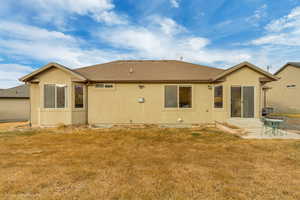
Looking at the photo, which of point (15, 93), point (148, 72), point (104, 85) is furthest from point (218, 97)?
point (15, 93)

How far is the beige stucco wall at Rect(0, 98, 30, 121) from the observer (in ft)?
42.8

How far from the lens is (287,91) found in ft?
42.9

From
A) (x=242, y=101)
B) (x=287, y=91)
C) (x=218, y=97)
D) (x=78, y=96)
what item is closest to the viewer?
(x=242, y=101)

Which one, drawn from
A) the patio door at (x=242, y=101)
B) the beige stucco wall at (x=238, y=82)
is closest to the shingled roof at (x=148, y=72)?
the beige stucco wall at (x=238, y=82)

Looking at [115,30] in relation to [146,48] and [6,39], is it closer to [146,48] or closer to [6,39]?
[146,48]

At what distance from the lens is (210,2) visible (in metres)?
11.5

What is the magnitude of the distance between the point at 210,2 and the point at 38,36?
15.5m

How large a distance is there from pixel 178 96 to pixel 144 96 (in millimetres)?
2226

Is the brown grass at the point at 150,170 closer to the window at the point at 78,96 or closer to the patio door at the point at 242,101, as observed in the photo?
the patio door at the point at 242,101

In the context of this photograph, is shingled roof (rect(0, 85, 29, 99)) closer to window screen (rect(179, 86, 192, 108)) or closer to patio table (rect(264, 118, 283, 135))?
window screen (rect(179, 86, 192, 108))

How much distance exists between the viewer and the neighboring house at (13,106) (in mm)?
13070

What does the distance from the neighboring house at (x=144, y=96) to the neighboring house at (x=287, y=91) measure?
22.6 feet

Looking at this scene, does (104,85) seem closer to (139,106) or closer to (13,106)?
(139,106)

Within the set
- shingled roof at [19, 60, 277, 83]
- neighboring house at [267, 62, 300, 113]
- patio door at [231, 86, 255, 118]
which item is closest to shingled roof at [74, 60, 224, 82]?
shingled roof at [19, 60, 277, 83]
